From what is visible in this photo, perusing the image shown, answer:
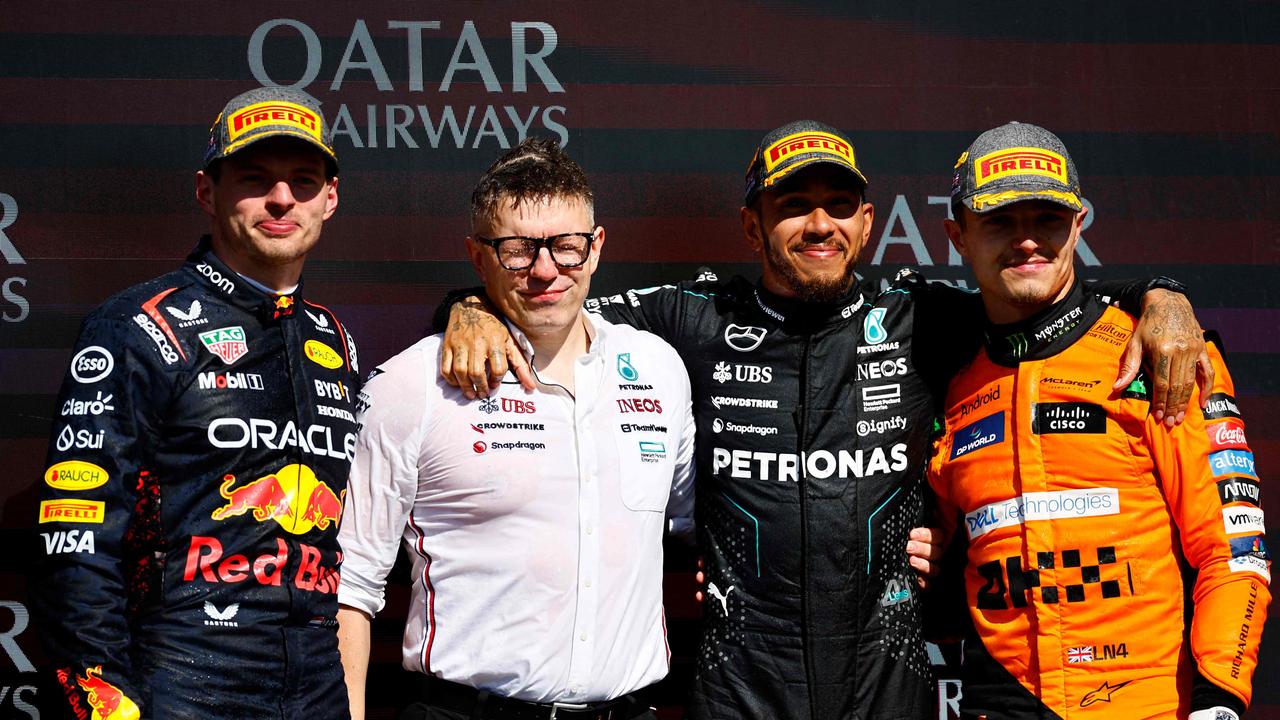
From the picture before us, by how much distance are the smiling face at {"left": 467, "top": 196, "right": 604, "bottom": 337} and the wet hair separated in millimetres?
11

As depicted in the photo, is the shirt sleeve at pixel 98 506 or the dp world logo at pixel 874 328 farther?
the dp world logo at pixel 874 328

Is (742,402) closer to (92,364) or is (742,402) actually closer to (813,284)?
(813,284)

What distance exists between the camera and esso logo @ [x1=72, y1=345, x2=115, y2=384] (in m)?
2.29

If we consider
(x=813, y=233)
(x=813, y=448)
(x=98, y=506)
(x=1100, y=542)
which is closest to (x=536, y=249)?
(x=813, y=233)

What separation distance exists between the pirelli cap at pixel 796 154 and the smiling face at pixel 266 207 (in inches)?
44.2

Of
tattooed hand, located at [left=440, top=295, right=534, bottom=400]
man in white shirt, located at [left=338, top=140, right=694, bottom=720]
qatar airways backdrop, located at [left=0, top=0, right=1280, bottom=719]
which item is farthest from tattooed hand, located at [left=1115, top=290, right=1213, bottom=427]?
tattooed hand, located at [left=440, top=295, right=534, bottom=400]

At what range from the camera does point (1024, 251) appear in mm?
2777

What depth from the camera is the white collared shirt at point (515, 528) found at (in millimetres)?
2576

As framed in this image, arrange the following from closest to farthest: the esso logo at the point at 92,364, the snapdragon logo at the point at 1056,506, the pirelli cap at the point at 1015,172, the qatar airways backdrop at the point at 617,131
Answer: the esso logo at the point at 92,364, the snapdragon logo at the point at 1056,506, the pirelli cap at the point at 1015,172, the qatar airways backdrop at the point at 617,131

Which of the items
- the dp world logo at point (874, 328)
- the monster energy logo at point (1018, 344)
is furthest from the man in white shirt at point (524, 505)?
the monster energy logo at point (1018, 344)

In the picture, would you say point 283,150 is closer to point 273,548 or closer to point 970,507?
point 273,548

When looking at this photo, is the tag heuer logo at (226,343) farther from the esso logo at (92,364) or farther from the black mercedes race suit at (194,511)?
the esso logo at (92,364)

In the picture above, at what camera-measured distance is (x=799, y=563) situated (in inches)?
111

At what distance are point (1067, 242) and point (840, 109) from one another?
100 cm
